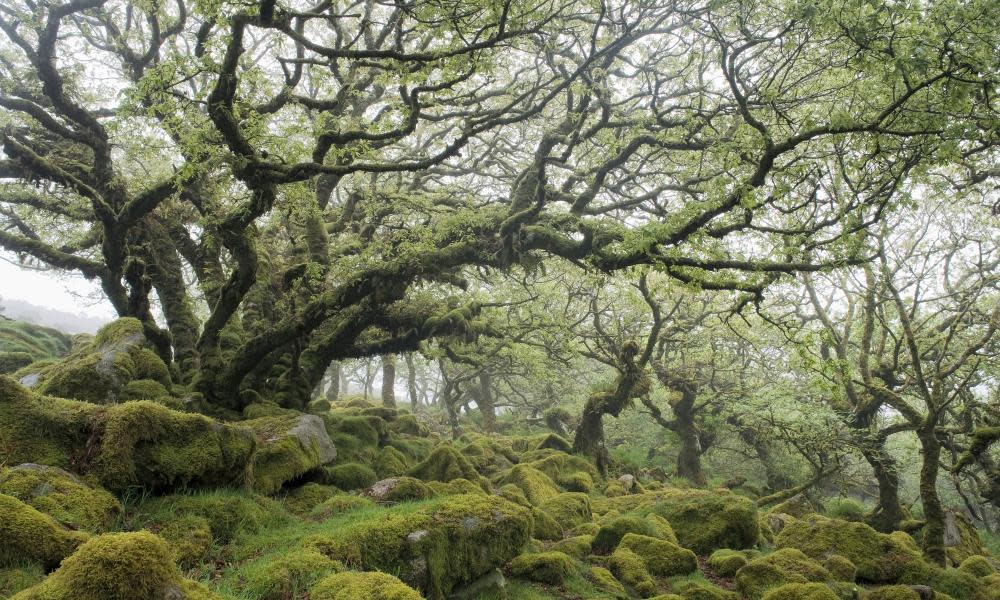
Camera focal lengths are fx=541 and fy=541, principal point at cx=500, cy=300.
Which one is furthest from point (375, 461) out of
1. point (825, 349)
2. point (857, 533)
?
point (825, 349)

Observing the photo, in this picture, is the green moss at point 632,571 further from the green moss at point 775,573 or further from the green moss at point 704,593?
the green moss at point 775,573

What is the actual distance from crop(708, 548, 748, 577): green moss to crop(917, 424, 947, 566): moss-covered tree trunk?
166 inches

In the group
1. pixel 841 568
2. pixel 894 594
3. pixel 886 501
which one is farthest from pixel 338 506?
pixel 886 501

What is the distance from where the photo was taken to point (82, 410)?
22.1ft

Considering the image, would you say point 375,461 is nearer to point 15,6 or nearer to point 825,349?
point 15,6

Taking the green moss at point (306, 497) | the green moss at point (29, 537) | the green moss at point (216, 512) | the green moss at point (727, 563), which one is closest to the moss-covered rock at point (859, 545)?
the green moss at point (727, 563)

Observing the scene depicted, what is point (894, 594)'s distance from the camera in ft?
28.6

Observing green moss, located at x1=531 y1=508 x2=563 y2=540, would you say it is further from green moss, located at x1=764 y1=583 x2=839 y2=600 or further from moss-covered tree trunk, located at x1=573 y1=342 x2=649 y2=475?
moss-covered tree trunk, located at x1=573 y1=342 x2=649 y2=475

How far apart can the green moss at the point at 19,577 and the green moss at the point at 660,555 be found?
351 inches

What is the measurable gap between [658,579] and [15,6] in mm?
19878

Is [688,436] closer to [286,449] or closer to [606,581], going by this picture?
[606,581]

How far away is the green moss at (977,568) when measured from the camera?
1111 centimetres

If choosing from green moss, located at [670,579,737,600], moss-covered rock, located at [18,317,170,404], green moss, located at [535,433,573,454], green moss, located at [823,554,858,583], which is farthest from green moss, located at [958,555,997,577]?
moss-covered rock, located at [18,317,170,404]

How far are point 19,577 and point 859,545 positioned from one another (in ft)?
42.9
